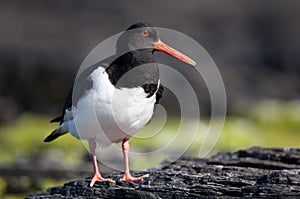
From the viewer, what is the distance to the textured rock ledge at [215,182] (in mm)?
5336

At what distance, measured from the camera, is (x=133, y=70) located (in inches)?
261

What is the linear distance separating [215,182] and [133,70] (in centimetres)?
130

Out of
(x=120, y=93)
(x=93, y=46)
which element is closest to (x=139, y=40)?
(x=120, y=93)

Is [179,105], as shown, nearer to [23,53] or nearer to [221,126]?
[221,126]

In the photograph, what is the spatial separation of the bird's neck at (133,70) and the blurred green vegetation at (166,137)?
3.09 m

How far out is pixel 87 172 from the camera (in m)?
9.88

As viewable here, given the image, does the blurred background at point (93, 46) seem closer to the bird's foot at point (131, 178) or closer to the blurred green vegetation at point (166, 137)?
the blurred green vegetation at point (166, 137)

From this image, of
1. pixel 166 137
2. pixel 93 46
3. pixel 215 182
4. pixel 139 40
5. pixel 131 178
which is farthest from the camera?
pixel 93 46

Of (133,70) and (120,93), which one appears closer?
(120,93)

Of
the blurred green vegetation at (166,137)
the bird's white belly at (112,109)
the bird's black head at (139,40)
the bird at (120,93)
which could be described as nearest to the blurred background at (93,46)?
the blurred green vegetation at (166,137)

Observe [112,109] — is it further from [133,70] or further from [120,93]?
[133,70]

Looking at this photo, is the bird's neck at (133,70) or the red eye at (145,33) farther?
the red eye at (145,33)

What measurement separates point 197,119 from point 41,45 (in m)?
10.6

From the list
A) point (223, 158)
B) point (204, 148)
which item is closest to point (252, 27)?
point (204, 148)
